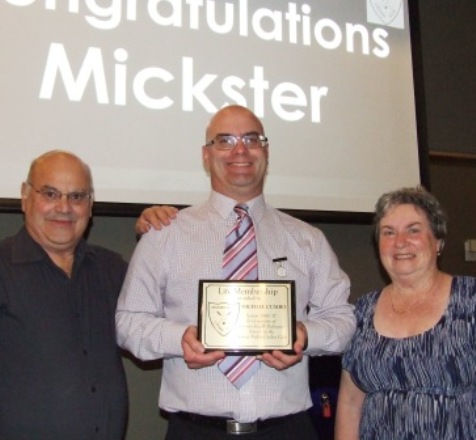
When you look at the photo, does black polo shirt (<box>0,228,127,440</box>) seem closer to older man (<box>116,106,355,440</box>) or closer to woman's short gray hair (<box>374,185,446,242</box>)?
older man (<box>116,106,355,440</box>)

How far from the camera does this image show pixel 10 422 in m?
1.89

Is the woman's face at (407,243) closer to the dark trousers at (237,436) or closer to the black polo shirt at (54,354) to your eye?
the dark trousers at (237,436)

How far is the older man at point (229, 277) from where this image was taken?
76.6 inches

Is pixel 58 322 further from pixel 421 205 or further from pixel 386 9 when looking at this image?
pixel 386 9

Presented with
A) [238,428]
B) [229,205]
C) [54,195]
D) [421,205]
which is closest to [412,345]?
[421,205]

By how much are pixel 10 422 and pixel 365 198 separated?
2.06 m

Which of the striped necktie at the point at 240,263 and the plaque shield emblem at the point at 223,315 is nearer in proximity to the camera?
the plaque shield emblem at the point at 223,315

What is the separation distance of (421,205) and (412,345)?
485mm

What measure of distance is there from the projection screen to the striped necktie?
2.51 ft

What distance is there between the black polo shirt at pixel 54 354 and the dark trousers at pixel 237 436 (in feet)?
0.76

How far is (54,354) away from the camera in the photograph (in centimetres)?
196

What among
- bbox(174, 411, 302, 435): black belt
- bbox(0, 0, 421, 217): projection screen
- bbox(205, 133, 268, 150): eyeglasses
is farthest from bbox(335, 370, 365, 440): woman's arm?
bbox(0, 0, 421, 217): projection screen

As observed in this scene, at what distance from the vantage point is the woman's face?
7.02ft

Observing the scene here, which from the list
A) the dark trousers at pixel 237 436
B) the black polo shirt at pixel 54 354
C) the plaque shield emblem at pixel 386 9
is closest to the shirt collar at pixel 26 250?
the black polo shirt at pixel 54 354
